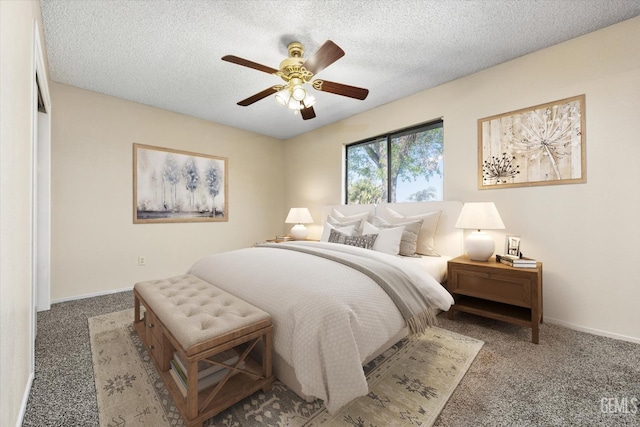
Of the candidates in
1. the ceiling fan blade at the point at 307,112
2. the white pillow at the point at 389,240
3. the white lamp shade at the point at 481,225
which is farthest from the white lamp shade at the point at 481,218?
the ceiling fan blade at the point at 307,112

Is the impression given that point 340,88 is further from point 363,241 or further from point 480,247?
point 480,247

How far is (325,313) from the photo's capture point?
1286mm

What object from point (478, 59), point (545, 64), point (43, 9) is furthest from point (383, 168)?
point (43, 9)

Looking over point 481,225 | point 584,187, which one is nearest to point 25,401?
point 481,225

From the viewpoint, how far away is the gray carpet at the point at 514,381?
129 cm

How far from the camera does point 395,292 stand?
159cm

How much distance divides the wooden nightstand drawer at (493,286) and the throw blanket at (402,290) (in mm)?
738

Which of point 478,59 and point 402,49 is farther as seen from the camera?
point 478,59

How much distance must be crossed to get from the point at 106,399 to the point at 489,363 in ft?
7.62

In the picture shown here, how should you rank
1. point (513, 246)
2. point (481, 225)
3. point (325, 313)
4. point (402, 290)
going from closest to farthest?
1. point (325, 313)
2. point (402, 290)
3. point (481, 225)
4. point (513, 246)

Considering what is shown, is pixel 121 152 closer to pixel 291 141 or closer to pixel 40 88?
pixel 40 88

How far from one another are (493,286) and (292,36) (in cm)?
270

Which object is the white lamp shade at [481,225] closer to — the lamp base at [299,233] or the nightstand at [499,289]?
the nightstand at [499,289]

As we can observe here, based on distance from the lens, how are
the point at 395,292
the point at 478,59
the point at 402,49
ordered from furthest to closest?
the point at 478,59 < the point at 402,49 < the point at 395,292
